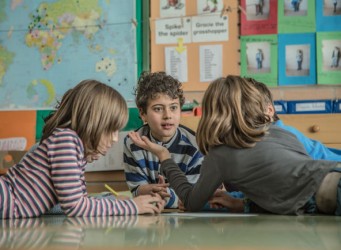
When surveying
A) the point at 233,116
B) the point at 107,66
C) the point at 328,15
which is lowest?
the point at 233,116

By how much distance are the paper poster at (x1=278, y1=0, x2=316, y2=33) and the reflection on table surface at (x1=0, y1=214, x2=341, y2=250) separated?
1.46 meters

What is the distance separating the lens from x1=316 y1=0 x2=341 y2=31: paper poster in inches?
91.4

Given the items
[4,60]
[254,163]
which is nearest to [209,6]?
[4,60]

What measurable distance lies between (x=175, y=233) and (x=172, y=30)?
179 cm

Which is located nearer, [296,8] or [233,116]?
[233,116]

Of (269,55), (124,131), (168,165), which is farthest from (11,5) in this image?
(168,165)

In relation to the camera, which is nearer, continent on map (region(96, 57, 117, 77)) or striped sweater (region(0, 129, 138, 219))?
striped sweater (region(0, 129, 138, 219))

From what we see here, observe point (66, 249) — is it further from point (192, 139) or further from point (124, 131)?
point (124, 131)

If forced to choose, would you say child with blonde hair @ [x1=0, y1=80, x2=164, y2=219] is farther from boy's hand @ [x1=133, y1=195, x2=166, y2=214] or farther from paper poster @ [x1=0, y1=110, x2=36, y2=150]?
paper poster @ [x1=0, y1=110, x2=36, y2=150]

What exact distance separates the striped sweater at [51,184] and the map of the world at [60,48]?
1390 millimetres

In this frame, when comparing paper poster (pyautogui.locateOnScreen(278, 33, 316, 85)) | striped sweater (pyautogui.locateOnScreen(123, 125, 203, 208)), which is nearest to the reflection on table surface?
striped sweater (pyautogui.locateOnScreen(123, 125, 203, 208))

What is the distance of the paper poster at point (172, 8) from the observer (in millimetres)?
2471

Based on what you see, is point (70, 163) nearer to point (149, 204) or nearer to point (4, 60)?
point (149, 204)

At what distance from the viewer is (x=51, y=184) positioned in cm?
112
